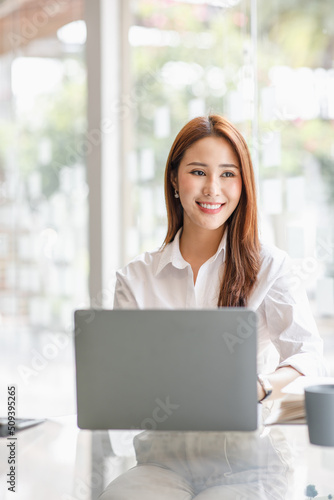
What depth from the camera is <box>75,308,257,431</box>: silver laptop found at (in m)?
1.17

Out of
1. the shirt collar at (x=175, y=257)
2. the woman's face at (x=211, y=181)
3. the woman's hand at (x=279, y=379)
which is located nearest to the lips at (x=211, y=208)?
the woman's face at (x=211, y=181)

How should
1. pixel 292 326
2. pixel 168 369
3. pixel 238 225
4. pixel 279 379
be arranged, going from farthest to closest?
pixel 238 225, pixel 292 326, pixel 279 379, pixel 168 369

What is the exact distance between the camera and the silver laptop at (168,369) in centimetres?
117

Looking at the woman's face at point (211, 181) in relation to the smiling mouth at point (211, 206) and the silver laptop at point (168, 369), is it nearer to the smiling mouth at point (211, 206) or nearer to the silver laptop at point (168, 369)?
the smiling mouth at point (211, 206)

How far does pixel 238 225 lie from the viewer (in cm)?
195

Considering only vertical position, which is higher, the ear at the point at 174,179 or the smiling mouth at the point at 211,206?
the ear at the point at 174,179

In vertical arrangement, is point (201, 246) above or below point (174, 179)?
below

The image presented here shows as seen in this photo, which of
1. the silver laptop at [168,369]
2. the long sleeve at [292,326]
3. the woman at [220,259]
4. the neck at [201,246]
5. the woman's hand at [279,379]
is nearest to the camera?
the silver laptop at [168,369]

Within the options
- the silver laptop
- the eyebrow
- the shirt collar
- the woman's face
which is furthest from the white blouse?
the silver laptop

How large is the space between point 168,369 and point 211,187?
811 mm

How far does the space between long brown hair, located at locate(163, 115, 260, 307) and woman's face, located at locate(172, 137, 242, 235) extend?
22 mm

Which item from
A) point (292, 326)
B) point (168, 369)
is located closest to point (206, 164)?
point (292, 326)

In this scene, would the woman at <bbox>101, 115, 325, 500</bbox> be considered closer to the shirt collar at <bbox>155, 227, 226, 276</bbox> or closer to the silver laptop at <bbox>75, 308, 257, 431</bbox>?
the shirt collar at <bbox>155, 227, 226, 276</bbox>

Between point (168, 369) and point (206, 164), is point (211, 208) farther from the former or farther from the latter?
point (168, 369)
